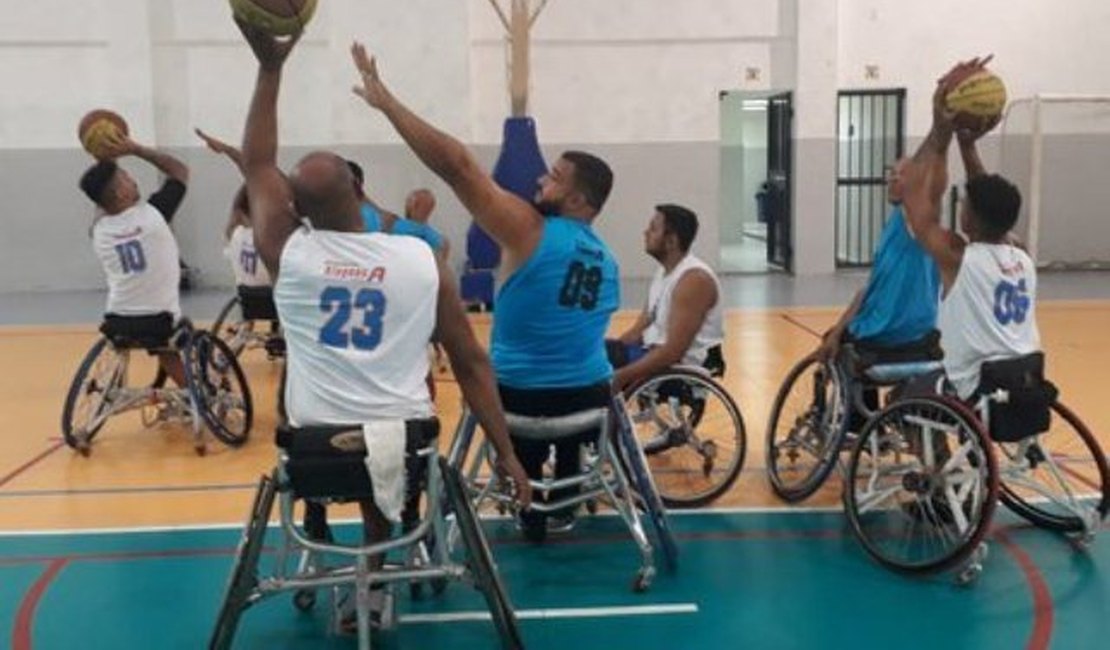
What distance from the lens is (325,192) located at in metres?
2.83

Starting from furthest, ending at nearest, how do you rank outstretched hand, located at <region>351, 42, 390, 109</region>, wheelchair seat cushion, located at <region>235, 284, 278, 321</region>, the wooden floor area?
wheelchair seat cushion, located at <region>235, 284, 278, 321</region>, the wooden floor area, outstretched hand, located at <region>351, 42, 390, 109</region>

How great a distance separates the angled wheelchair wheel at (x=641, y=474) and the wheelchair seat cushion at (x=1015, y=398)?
1.13 metres

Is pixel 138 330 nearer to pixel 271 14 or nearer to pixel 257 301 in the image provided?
pixel 257 301

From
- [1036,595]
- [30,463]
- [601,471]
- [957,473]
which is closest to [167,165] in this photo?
[30,463]

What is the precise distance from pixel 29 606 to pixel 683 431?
8.15 feet

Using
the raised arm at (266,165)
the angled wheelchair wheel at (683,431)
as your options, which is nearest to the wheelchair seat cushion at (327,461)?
the raised arm at (266,165)

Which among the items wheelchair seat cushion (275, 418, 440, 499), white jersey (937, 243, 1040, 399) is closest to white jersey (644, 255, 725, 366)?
white jersey (937, 243, 1040, 399)

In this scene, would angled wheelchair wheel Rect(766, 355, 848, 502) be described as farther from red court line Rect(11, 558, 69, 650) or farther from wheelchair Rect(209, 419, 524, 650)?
red court line Rect(11, 558, 69, 650)

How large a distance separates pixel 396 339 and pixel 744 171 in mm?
16979

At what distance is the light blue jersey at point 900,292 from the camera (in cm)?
442

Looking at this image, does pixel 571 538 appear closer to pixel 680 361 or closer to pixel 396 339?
pixel 680 361

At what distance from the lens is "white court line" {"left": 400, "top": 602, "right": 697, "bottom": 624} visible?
139 inches

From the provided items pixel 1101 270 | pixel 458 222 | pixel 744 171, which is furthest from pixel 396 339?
pixel 744 171

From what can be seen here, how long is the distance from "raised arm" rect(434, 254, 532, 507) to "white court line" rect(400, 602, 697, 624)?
53 centimetres
